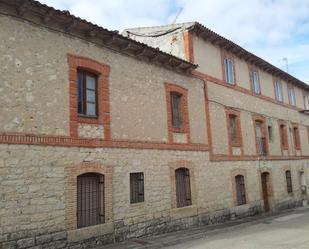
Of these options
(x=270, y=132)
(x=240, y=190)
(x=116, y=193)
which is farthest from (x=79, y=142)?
(x=270, y=132)

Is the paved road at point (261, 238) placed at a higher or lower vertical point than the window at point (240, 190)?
lower

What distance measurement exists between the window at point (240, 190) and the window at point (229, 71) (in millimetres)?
4698

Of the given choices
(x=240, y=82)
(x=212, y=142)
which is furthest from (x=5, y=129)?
(x=240, y=82)

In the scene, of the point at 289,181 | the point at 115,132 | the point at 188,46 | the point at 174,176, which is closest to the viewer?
the point at 115,132

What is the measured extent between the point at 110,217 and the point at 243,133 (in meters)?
9.62

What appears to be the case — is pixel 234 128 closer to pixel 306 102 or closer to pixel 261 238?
pixel 261 238

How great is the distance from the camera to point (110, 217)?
34.1 ft

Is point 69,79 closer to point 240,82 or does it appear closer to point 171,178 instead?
point 171,178

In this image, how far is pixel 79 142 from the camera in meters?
9.89

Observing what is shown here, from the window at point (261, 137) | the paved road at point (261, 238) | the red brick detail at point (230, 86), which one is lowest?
the paved road at point (261, 238)

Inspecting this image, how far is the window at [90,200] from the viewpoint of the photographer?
9.88m

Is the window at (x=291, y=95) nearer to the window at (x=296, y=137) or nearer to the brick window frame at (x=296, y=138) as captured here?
the brick window frame at (x=296, y=138)

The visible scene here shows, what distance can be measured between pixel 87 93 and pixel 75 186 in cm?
281

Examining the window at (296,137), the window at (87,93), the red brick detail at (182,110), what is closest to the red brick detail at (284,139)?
the window at (296,137)
